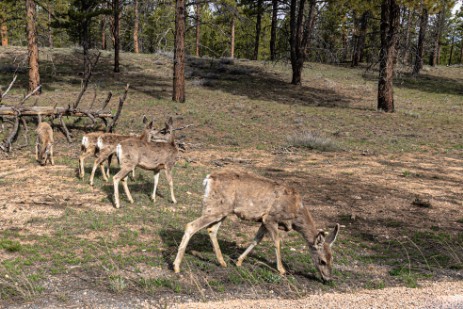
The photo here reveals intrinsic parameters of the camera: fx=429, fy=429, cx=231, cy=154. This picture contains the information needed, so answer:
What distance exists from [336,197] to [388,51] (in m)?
15.8

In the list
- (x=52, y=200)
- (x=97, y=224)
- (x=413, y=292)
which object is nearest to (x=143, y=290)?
(x=97, y=224)

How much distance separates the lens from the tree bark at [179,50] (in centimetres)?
2403

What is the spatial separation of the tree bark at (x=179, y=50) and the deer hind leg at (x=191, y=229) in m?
18.1

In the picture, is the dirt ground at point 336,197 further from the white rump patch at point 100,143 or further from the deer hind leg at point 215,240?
the deer hind leg at point 215,240

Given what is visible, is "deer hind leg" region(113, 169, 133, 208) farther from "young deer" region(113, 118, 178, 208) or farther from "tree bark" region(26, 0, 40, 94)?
"tree bark" region(26, 0, 40, 94)

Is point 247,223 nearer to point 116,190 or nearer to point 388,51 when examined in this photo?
point 116,190

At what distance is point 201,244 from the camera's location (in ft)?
28.0

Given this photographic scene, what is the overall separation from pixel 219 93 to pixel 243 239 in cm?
2061

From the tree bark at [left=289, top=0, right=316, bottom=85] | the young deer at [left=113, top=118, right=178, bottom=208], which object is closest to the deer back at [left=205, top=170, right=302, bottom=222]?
the young deer at [left=113, top=118, right=178, bottom=208]

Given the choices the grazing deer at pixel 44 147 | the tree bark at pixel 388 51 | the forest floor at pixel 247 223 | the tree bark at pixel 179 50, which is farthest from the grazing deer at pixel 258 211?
the tree bark at pixel 388 51

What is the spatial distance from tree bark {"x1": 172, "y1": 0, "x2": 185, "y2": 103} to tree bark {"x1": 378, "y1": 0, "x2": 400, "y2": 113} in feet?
37.7

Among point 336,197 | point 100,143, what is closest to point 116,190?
point 100,143

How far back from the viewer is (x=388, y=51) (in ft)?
81.6

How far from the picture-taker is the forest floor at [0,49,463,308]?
21.9 ft
